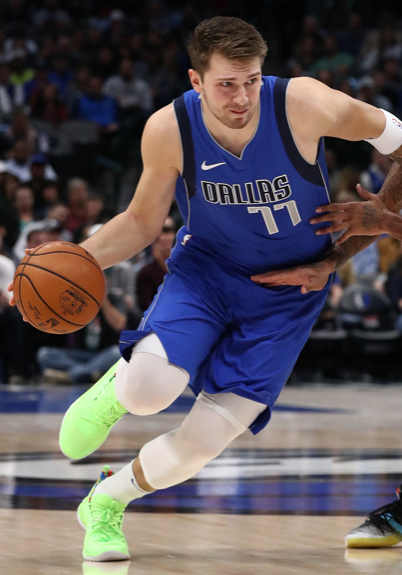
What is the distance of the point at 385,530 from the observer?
330 cm

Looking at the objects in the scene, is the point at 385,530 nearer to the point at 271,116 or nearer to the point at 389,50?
the point at 271,116

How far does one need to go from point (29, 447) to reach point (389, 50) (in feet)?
34.8

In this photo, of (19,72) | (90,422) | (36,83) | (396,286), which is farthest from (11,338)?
(90,422)

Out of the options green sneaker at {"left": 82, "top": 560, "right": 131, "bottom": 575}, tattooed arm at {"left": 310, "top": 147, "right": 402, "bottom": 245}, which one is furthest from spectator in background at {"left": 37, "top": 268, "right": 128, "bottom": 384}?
green sneaker at {"left": 82, "top": 560, "right": 131, "bottom": 575}

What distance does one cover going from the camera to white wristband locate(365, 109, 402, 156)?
3260mm

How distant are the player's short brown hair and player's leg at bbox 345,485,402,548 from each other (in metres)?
1.67

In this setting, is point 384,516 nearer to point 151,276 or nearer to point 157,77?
point 151,276

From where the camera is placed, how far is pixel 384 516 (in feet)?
10.9

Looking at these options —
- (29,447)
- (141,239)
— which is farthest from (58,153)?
(141,239)

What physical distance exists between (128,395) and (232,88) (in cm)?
106

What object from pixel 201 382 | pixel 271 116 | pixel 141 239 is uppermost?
pixel 271 116

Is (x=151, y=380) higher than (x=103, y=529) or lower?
higher

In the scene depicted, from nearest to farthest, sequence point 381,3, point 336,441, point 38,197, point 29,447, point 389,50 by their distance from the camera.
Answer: point 29,447
point 336,441
point 38,197
point 389,50
point 381,3

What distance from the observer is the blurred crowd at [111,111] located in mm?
9133
